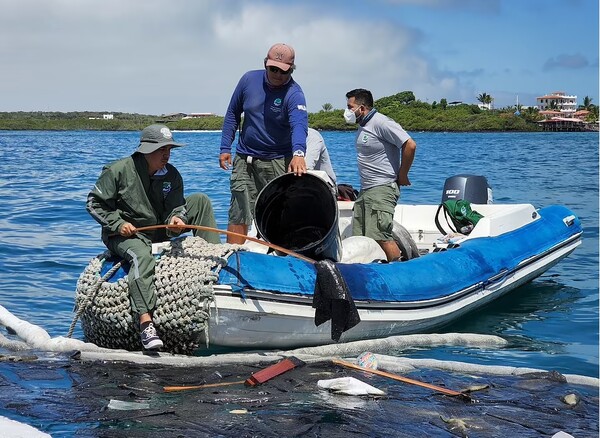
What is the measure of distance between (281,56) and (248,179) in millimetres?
1097

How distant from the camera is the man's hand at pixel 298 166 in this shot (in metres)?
7.12

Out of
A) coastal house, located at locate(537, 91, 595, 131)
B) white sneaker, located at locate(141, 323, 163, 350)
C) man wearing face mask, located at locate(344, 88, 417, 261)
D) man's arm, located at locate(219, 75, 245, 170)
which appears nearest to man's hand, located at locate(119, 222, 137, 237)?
white sneaker, located at locate(141, 323, 163, 350)

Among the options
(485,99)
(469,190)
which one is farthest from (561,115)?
(469,190)

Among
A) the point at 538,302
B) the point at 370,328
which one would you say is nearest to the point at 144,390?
the point at 370,328

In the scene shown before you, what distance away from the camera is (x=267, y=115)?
7.60 meters

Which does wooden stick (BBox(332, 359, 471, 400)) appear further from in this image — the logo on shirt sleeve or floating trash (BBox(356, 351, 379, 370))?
the logo on shirt sleeve

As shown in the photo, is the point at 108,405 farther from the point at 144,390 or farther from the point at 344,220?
the point at 344,220

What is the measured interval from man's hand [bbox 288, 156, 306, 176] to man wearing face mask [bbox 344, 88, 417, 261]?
4.04 ft

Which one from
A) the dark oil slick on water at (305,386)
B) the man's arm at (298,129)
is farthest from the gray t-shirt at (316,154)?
the dark oil slick on water at (305,386)

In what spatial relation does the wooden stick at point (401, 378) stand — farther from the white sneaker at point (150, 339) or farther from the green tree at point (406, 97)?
the green tree at point (406, 97)

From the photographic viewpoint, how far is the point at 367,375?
19.4 feet

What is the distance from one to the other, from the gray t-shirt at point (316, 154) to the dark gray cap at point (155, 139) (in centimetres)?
294

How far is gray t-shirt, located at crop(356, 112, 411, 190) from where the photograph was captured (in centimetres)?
828

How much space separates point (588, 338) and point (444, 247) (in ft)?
5.09
